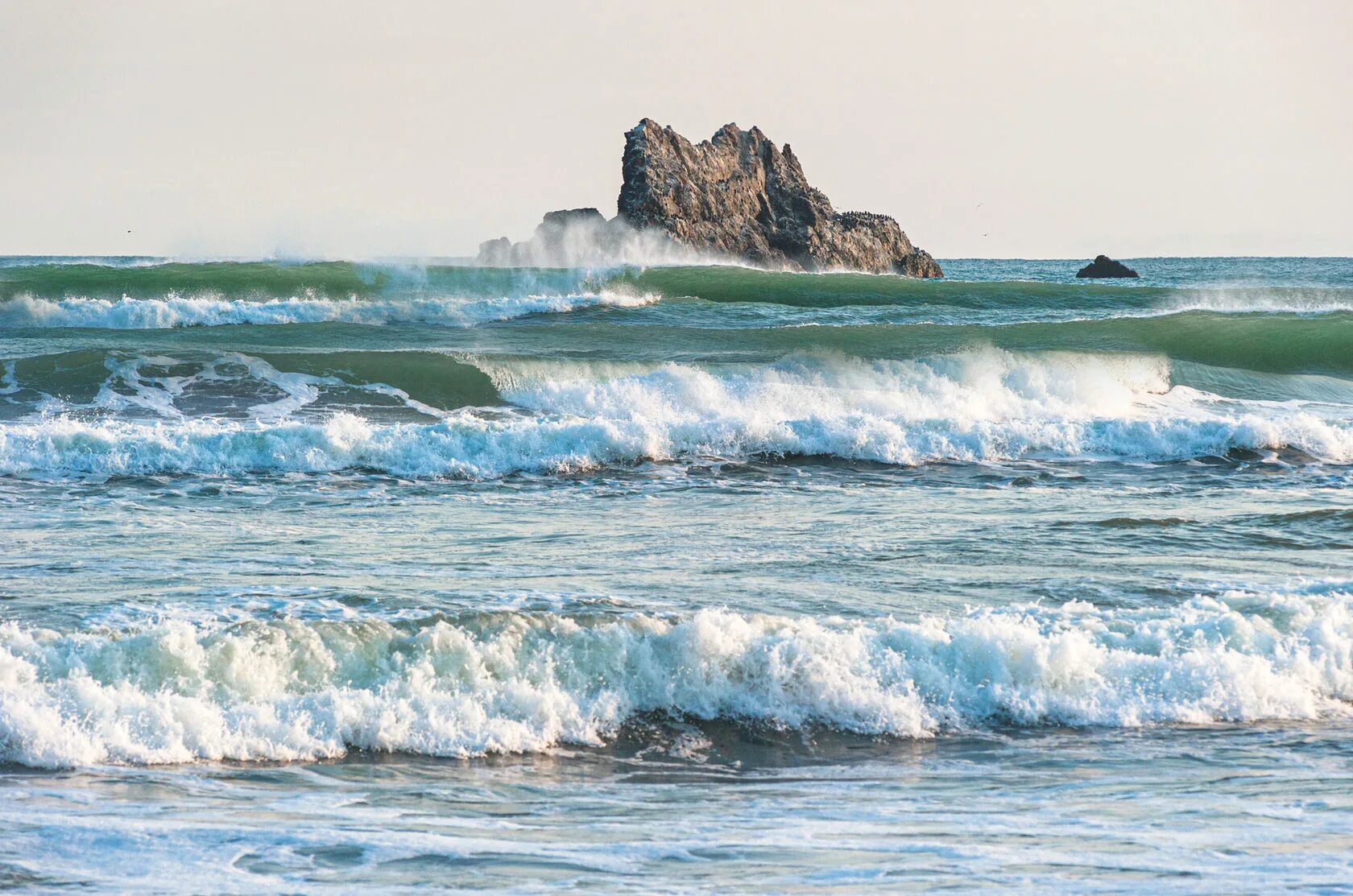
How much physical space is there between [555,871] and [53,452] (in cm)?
1017

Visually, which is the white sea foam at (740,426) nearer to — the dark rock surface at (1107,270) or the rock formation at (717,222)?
the rock formation at (717,222)

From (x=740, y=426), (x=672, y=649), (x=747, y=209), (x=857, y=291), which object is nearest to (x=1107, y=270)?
(x=747, y=209)

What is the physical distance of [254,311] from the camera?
89.2 feet

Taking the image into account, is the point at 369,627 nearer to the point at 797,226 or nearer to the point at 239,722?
the point at 239,722

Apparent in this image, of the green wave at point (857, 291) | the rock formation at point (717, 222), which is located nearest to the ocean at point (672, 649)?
the green wave at point (857, 291)

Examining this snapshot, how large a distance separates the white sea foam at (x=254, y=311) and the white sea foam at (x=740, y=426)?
928cm

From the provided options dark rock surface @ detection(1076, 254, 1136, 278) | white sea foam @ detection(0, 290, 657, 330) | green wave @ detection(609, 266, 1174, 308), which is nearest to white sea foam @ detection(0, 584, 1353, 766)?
white sea foam @ detection(0, 290, 657, 330)

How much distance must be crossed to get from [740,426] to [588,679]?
27.6 feet

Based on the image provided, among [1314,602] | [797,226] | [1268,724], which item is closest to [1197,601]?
[1314,602]

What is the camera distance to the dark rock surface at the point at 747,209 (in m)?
55.7

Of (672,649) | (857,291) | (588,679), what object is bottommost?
(588,679)

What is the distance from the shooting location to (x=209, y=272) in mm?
33625

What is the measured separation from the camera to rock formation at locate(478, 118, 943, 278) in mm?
54219

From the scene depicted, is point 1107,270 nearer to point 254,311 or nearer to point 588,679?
point 254,311
